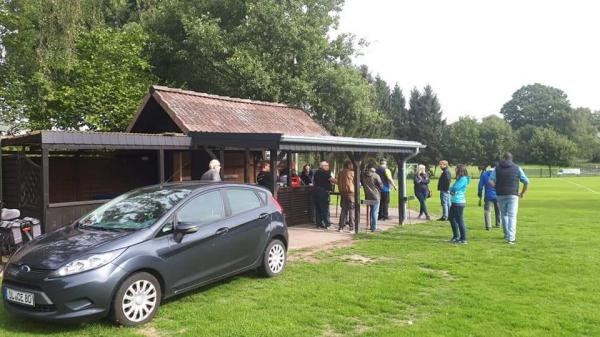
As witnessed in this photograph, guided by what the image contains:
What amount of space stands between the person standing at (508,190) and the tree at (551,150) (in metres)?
67.8

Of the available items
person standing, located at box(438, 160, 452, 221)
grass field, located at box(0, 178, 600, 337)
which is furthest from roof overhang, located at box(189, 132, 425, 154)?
grass field, located at box(0, 178, 600, 337)

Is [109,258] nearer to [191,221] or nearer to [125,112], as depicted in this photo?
[191,221]

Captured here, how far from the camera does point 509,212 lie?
10758mm

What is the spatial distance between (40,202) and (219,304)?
526 centimetres

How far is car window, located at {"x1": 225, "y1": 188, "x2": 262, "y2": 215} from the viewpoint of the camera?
715cm

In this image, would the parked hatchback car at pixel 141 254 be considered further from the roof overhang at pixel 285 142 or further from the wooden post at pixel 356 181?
the wooden post at pixel 356 181

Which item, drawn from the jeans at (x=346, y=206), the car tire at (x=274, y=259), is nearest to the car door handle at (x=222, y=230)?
the car tire at (x=274, y=259)

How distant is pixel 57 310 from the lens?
16.7ft

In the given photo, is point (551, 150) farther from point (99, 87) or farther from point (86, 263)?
point (86, 263)

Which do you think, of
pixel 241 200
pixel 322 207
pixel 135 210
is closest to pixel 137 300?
pixel 135 210

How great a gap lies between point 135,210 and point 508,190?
764 centimetres

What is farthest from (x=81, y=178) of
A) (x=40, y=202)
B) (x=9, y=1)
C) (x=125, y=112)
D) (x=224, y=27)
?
(x=224, y=27)

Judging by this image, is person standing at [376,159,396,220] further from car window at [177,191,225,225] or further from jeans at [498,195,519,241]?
car window at [177,191,225,225]

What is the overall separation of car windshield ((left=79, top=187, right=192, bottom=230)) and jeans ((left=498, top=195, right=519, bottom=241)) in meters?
7.03
